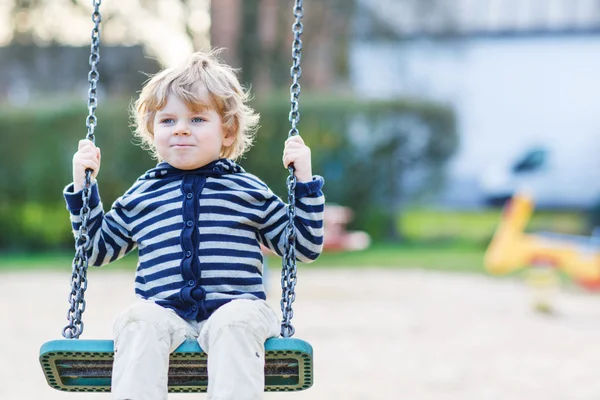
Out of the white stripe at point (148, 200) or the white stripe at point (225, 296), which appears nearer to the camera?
the white stripe at point (225, 296)

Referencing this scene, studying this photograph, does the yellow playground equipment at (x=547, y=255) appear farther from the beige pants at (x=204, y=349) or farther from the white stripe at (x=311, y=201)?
the beige pants at (x=204, y=349)

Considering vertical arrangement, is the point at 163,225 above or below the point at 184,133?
below

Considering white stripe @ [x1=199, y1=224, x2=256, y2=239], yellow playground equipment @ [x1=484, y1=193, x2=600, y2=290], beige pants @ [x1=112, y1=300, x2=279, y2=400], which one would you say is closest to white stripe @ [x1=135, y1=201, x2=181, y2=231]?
white stripe @ [x1=199, y1=224, x2=256, y2=239]

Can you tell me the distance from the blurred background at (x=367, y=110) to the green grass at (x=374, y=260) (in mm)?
57

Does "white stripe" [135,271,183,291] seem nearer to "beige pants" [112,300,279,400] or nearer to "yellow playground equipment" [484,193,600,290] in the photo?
"beige pants" [112,300,279,400]

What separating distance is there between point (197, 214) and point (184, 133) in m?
0.25

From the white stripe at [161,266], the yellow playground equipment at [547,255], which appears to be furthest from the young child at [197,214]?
the yellow playground equipment at [547,255]

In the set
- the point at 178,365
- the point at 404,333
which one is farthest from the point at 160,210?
the point at 404,333

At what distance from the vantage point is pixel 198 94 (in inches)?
115

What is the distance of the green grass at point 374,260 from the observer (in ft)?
43.0

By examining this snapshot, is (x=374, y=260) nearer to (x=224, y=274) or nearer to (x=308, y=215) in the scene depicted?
(x=308, y=215)

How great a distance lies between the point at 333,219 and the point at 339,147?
9.71 feet

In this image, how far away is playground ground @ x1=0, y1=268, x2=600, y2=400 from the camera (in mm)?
5871

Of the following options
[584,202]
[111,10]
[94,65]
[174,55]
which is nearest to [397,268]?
[174,55]
